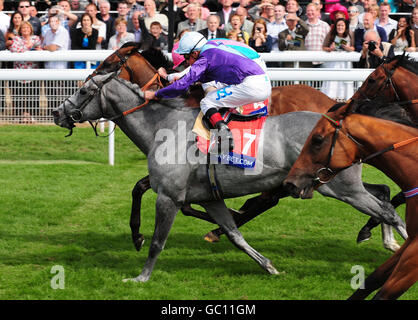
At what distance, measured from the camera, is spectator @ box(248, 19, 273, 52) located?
10.0m

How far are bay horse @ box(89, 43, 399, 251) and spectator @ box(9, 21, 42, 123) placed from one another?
Answer: 134 inches

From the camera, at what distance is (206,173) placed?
551cm

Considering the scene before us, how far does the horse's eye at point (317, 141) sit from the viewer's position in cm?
439

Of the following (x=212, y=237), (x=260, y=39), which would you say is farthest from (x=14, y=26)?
(x=212, y=237)

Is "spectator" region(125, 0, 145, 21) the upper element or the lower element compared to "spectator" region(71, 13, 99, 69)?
upper

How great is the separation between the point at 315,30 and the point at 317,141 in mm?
6519

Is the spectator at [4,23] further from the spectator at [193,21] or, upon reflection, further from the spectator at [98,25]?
the spectator at [193,21]

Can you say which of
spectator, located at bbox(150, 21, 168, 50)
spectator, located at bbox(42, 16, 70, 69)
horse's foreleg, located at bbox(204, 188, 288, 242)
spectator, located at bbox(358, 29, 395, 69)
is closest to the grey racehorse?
horse's foreleg, located at bbox(204, 188, 288, 242)

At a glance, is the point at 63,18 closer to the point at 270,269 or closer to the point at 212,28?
the point at 212,28

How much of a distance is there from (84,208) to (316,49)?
4510mm

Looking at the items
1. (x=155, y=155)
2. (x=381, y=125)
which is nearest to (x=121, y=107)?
(x=155, y=155)

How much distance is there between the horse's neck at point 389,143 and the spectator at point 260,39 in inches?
227

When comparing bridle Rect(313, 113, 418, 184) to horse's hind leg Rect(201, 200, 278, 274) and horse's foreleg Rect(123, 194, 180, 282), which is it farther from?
horse's foreleg Rect(123, 194, 180, 282)
